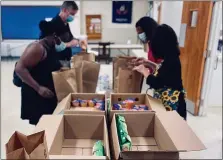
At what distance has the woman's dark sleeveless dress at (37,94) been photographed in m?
1.70

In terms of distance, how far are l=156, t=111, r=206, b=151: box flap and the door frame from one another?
2240 millimetres

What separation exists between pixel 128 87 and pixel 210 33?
2016mm

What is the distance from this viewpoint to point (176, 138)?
1.00 metres

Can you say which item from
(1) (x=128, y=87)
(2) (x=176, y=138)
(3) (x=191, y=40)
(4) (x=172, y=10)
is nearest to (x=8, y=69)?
(4) (x=172, y=10)

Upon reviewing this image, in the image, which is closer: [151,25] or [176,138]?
[176,138]

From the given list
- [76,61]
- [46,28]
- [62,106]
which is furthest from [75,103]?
[46,28]

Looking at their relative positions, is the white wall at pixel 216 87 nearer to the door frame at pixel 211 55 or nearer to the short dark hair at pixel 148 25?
the door frame at pixel 211 55

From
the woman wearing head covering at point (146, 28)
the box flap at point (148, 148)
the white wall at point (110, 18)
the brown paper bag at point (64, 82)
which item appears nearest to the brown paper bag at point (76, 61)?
the brown paper bag at point (64, 82)

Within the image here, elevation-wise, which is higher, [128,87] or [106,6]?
[106,6]

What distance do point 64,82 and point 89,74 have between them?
0.32 metres

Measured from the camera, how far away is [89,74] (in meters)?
1.80

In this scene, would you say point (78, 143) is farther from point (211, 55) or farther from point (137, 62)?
point (211, 55)

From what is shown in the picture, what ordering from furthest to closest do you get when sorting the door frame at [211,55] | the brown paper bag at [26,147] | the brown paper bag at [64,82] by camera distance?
the door frame at [211,55]
the brown paper bag at [64,82]
the brown paper bag at [26,147]

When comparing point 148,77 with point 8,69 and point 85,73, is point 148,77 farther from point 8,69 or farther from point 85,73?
point 8,69
